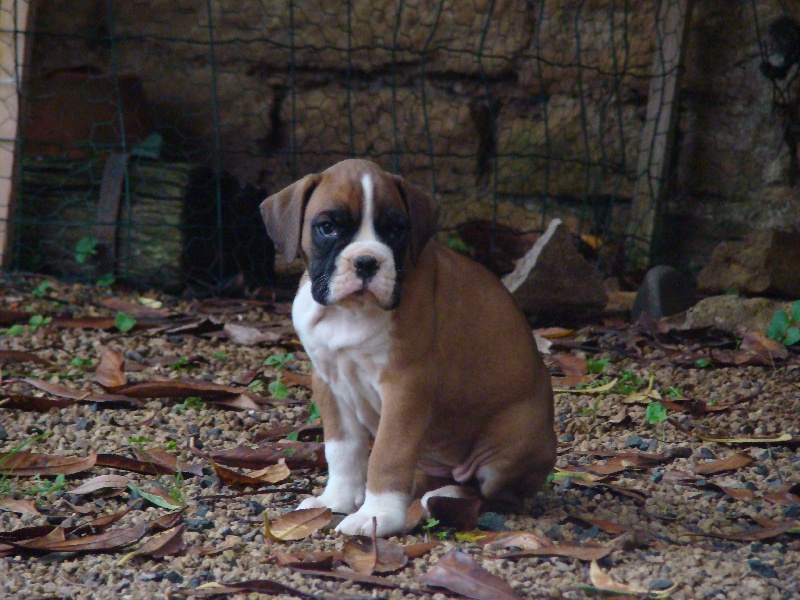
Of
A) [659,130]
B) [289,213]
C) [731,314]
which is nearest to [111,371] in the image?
[289,213]

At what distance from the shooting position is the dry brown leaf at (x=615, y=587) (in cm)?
227

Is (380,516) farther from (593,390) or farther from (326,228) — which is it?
(593,390)

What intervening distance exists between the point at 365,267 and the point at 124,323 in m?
2.59

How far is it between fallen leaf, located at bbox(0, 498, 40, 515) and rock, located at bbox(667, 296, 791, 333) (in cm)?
327

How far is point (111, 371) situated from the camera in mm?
4105

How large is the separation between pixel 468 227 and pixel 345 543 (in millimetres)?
3873

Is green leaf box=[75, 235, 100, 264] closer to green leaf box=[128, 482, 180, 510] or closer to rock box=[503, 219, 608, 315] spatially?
rock box=[503, 219, 608, 315]

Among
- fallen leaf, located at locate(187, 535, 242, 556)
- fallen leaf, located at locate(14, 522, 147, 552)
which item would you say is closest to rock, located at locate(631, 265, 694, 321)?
fallen leaf, located at locate(187, 535, 242, 556)

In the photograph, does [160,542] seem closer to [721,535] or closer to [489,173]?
[721,535]

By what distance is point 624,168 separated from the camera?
6.38 m

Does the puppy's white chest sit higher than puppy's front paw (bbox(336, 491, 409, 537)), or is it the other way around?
the puppy's white chest

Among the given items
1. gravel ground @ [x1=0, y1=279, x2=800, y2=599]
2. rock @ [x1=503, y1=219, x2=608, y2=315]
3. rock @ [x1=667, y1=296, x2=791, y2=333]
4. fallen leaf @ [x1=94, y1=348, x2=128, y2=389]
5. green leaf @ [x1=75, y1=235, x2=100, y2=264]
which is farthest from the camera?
green leaf @ [x1=75, y1=235, x2=100, y2=264]

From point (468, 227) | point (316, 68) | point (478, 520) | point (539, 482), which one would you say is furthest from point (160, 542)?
point (316, 68)

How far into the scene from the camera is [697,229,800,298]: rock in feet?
17.3
